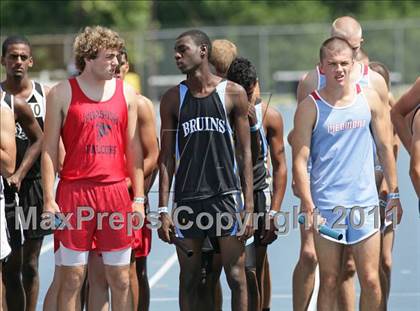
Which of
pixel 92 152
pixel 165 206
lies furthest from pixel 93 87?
pixel 165 206

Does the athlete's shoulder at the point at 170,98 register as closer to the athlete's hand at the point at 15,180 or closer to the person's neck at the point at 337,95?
the person's neck at the point at 337,95

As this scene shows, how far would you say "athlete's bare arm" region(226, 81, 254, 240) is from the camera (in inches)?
341

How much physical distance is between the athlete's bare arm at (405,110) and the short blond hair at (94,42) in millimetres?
2073

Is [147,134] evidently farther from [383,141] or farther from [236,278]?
[383,141]

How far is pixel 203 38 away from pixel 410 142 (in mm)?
1685

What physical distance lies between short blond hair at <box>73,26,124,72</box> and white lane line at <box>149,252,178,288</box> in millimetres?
4415

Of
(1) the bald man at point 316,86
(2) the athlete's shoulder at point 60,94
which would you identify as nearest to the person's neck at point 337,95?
(1) the bald man at point 316,86

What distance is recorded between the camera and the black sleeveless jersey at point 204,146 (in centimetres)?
863

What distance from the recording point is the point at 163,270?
43.3 feet

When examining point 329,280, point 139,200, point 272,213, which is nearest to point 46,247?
point 272,213

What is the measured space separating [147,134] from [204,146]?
44cm

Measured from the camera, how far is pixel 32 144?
29.6ft

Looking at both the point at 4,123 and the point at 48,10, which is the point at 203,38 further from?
the point at 48,10

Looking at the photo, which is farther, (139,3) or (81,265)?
(139,3)
